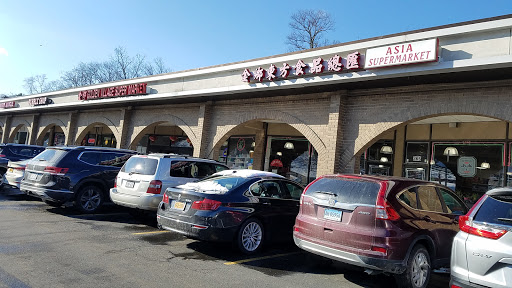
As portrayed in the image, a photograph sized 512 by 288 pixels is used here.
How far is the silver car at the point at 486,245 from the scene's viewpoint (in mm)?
3510

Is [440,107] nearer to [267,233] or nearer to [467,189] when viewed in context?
[467,189]

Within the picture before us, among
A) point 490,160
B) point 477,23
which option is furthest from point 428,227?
point 490,160

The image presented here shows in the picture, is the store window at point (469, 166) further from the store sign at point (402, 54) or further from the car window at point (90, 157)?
the car window at point (90, 157)

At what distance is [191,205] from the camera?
6.39m

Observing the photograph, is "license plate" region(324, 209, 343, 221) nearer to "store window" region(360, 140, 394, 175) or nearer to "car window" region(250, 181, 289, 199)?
"car window" region(250, 181, 289, 199)

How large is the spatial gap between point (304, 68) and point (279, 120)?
2473 mm

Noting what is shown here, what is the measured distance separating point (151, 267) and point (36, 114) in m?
26.3

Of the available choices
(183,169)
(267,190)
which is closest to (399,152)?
(267,190)

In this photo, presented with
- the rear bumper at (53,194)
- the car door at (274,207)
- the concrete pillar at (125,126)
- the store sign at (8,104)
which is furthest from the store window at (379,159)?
the store sign at (8,104)

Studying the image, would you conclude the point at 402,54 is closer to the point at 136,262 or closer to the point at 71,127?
the point at 136,262

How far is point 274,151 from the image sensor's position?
55.4 ft

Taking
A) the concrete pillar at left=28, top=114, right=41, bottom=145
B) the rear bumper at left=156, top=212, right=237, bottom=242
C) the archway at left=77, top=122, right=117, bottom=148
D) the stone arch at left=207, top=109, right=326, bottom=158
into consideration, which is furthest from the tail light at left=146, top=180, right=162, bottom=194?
the concrete pillar at left=28, top=114, right=41, bottom=145

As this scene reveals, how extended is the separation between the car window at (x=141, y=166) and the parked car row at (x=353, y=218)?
0.03 meters

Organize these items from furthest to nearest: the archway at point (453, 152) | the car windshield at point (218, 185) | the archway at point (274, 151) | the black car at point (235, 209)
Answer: the archway at point (274, 151) < the archway at point (453, 152) < the car windshield at point (218, 185) < the black car at point (235, 209)
